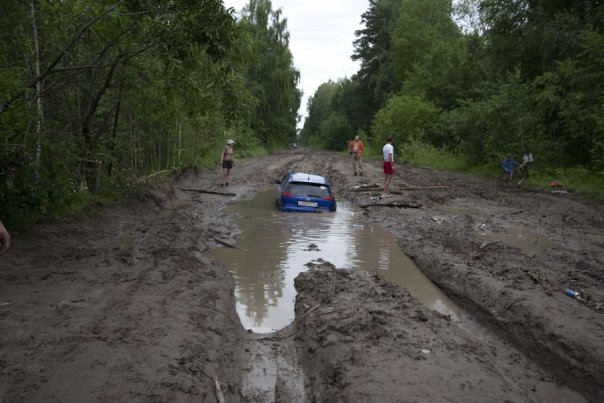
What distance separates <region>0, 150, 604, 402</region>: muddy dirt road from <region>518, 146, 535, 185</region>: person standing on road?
11347 millimetres

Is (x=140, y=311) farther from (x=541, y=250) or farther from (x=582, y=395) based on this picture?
(x=541, y=250)

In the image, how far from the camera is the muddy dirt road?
4.14 metres

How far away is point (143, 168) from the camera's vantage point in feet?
56.7

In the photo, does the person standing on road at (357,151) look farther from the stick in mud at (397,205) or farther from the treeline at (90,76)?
the treeline at (90,76)

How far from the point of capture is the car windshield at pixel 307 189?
46.7 ft

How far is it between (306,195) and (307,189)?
19 cm

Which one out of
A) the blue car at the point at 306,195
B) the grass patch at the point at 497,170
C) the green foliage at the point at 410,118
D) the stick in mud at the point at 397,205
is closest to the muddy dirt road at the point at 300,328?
the blue car at the point at 306,195

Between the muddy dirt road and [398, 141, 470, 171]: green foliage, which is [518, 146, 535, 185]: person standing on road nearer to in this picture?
[398, 141, 470, 171]: green foliage

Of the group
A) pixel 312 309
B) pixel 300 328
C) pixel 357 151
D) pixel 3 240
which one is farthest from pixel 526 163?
pixel 3 240

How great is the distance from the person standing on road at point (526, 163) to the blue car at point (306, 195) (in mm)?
10378

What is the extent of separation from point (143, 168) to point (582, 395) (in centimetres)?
1526

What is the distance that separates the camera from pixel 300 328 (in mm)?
5840

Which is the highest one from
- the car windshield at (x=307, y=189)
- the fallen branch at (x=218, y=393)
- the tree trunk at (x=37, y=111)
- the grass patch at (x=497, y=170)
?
the tree trunk at (x=37, y=111)

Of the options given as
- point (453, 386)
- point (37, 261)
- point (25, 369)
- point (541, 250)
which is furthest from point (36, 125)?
point (541, 250)
